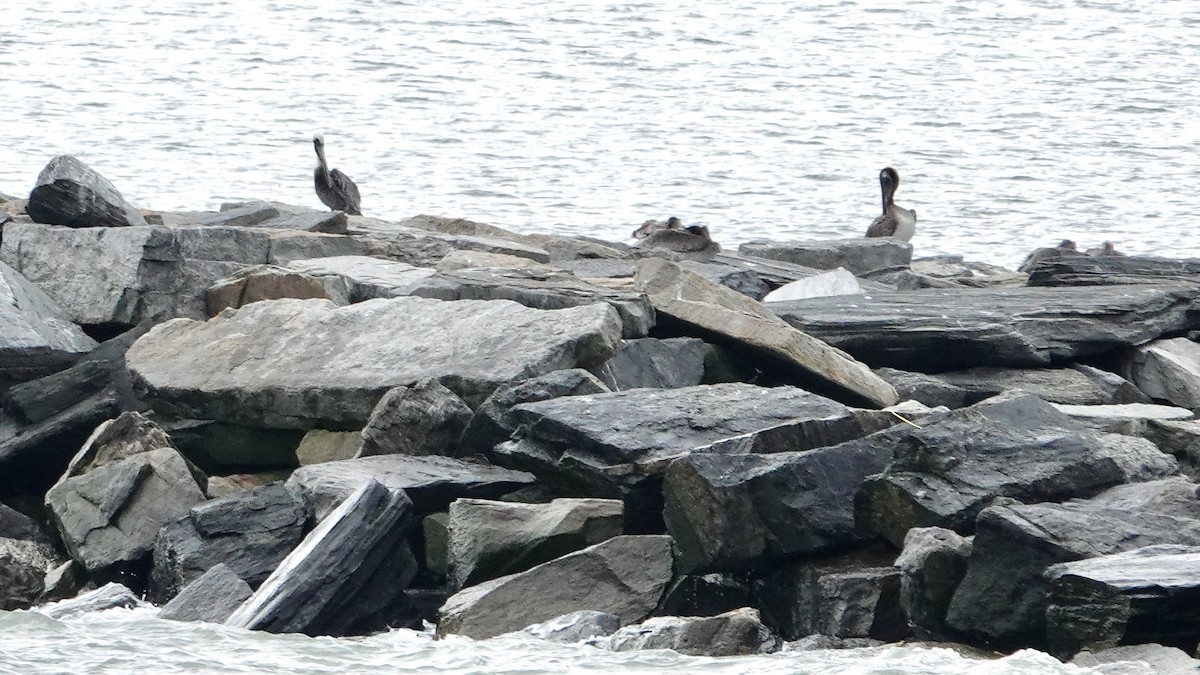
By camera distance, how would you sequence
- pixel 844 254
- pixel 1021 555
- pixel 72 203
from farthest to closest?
pixel 844 254, pixel 72 203, pixel 1021 555

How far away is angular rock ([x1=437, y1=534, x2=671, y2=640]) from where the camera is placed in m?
5.33

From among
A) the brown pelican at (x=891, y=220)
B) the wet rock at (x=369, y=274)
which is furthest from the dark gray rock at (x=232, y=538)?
Answer: the brown pelican at (x=891, y=220)

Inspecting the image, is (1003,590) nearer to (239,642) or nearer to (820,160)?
(239,642)

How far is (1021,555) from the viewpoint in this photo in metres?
4.88

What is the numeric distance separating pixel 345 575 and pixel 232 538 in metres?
0.78

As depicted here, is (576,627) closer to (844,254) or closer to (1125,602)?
(1125,602)

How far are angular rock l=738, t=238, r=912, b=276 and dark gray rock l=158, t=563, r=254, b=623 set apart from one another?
7621 mm

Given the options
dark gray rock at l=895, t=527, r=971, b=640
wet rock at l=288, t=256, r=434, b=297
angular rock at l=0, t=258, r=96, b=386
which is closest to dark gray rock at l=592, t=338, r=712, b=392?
wet rock at l=288, t=256, r=434, b=297

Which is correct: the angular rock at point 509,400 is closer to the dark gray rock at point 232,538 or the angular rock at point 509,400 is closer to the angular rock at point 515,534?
the angular rock at point 515,534

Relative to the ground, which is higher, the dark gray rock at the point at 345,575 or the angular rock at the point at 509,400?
the angular rock at the point at 509,400

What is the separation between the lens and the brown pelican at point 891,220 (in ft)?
50.3

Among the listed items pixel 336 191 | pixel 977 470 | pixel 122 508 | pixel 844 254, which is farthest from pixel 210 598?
pixel 336 191

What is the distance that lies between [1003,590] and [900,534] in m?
0.54

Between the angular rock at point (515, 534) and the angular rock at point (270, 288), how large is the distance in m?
2.83
